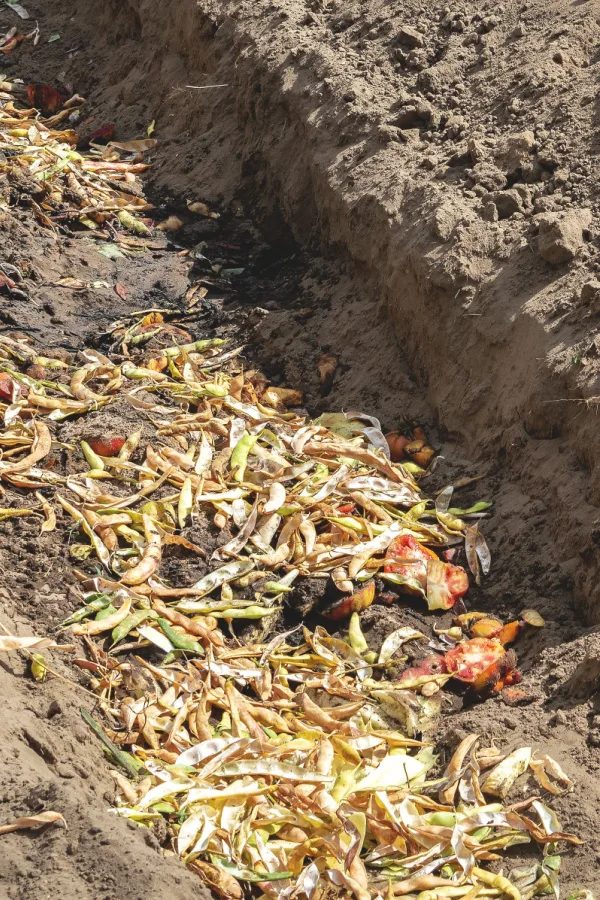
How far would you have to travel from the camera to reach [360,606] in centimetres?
404

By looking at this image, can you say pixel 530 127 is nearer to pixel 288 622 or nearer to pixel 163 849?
pixel 288 622

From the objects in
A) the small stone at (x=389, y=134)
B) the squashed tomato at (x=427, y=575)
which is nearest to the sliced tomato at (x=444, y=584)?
the squashed tomato at (x=427, y=575)

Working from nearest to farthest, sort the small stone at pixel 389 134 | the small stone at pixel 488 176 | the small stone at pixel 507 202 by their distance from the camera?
the small stone at pixel 507 202
the small stone at pixel 488 176
the small stone at pixel 389 134

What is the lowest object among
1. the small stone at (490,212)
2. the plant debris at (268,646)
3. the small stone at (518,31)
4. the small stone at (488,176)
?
the plant debris at (268,646)

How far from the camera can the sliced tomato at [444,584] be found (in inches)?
163

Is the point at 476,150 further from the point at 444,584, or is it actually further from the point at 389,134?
the point at 444,584

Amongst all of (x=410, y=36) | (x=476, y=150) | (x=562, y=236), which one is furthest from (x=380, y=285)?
(x=410, y=36)

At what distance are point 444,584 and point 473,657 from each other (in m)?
0.38

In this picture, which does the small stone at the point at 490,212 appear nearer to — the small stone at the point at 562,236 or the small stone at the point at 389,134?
the small stone at the point at 562,236

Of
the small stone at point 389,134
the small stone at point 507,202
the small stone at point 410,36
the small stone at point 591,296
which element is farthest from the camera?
the small stone at point 410,36

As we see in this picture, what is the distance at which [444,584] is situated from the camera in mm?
4160

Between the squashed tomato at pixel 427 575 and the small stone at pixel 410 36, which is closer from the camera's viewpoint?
the squashed tomato at pixel 427 575

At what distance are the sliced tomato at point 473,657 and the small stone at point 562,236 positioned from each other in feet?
6.10

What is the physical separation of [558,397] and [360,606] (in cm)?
128
